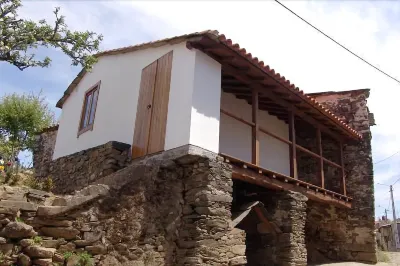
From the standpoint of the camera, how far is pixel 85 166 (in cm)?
816

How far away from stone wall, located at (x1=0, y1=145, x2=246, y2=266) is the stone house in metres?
0.02

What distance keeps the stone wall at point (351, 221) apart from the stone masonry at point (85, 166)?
6038 mm

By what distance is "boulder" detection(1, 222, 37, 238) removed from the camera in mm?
4227

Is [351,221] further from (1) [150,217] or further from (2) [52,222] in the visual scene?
(2) [52,222]

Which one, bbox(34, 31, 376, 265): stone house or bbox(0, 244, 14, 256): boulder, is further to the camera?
Result: bbox(34, 31, 376, 265): stone house

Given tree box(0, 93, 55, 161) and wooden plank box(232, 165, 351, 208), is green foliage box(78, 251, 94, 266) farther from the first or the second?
tree box(0, 93, 55, 161)

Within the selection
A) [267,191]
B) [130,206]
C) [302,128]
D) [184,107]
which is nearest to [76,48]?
[184,107]

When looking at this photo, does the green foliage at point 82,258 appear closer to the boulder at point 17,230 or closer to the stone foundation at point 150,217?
the stone foundation at point 150,217

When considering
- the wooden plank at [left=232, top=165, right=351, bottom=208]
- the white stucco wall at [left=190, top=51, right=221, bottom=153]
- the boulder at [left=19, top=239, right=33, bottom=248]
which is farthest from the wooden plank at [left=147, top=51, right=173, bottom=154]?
the boulder at [left=19, top=239, right=33, bottom=248]

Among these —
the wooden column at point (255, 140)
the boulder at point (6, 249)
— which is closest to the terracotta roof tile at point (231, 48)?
the wooden column at point (255, 140)

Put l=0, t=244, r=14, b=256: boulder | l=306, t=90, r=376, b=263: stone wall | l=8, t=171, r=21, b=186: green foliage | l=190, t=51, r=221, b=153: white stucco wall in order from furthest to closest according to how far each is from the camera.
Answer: l=306, t=90, r=376, b=263: stone wall, l=8, t=171, r=21, b=186: green foliage, l=190, t=51, r=221, b=153: white stucco wall, l=0, t=244, r=14, b=256: boulder

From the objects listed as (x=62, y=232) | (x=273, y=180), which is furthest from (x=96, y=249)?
(x=273, y=180)

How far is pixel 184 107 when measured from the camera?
20.1 ft

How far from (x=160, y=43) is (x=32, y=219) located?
4.21m
